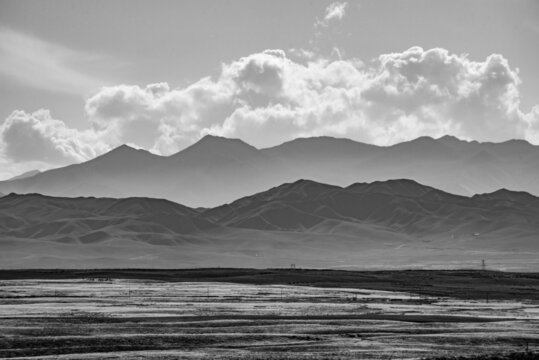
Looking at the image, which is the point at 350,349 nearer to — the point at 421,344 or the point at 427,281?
the point at 421,344

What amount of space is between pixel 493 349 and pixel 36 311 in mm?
36146

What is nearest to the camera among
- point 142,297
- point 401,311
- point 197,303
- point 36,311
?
point 36,311

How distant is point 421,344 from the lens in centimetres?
5494

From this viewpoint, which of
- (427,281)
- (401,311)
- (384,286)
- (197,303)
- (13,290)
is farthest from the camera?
(427,281)

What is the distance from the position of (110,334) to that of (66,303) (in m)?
27.9

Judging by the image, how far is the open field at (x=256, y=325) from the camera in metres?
51.5

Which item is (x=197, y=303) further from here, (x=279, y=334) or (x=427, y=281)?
(x=427, y=281)

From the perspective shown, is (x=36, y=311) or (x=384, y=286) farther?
(x=384, y=286)

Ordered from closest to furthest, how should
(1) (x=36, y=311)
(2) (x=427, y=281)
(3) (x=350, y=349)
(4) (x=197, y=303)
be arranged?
(3) (x=350, y=349) < (1) (x=36, y=311) < (4) (x=197, y=303) < (2) (x=427, y=281)

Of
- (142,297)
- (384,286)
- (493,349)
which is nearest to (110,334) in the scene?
(493,349)

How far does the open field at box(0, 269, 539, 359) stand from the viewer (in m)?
51.5

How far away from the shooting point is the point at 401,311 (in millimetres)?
79438

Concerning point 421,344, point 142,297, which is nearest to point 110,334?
point 421,344

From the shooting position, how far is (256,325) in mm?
64500
